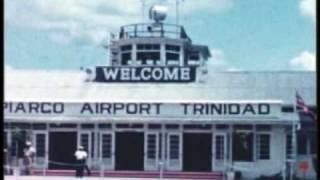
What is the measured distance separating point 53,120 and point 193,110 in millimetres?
3885

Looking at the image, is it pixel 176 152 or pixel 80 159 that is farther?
pixel 176 152

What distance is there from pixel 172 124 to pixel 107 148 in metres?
1.97

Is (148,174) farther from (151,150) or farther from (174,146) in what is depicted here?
(174,146)

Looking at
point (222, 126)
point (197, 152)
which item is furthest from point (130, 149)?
point (222, 126)

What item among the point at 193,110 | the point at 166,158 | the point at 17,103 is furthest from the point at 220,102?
the point at 17,103

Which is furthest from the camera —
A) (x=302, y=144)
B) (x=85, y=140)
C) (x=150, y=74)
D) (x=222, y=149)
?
(x=150, y=74)

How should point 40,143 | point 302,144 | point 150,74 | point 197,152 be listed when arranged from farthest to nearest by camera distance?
point 150,74
point 302,144
point 40,143
point 197,152

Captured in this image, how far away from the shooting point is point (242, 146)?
2131 cm

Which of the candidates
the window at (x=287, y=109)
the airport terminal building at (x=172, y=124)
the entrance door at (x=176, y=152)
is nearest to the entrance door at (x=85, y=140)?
the airport terminal building at (x=172, y=124)

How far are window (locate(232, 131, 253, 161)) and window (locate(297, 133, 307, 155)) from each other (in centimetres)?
184

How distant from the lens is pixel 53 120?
21688 mm

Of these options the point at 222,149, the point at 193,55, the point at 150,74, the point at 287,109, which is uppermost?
the point at 193,55

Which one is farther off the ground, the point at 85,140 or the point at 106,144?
the point at 85,140

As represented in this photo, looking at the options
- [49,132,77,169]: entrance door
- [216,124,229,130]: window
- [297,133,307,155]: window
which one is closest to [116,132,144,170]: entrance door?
[49,132,77,169]: entrance door
